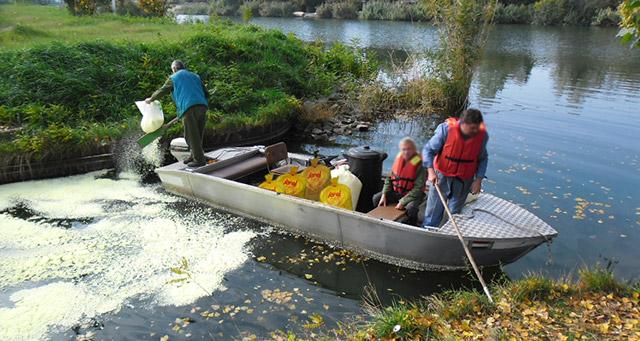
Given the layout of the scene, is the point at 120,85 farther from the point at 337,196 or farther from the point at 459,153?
the point at 459,153

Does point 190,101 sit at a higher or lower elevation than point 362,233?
higher

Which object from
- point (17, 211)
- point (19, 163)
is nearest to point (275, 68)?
point (19, 163)

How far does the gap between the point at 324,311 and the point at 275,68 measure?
11.2 meters

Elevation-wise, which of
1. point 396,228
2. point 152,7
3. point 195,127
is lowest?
point 396,228

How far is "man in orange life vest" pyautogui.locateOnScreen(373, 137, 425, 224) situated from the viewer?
6.55 metres

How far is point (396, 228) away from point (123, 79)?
32.1 feet

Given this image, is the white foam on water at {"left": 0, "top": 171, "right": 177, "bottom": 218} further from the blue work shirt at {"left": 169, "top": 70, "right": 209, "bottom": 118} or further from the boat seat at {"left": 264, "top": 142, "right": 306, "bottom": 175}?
the boat seat at {"left": 264, "top": 142, "right": 306, "bottom": 175}

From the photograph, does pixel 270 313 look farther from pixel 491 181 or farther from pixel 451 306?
pixel 491 181

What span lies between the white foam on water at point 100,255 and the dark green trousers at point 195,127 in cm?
101

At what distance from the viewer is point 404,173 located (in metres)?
6.78

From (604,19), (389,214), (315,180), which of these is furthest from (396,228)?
(604,19)

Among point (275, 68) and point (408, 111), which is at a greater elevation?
point (275, 68)

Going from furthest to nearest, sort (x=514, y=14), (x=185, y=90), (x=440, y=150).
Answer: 1. (x=514, y=14)
2. (x=185, y=90)
3. (x=440, y=150)

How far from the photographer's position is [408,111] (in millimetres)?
15094
